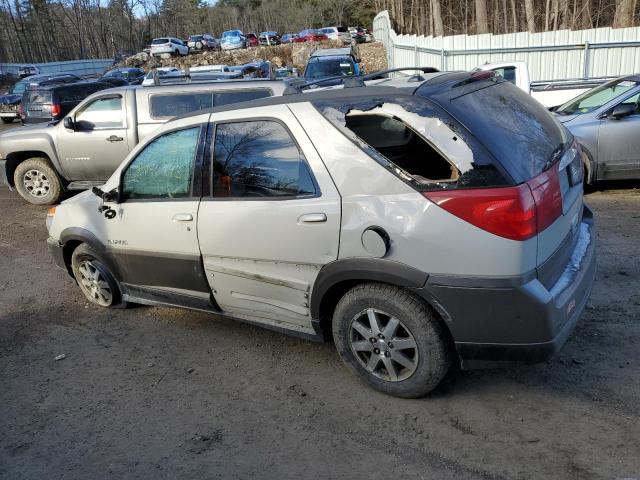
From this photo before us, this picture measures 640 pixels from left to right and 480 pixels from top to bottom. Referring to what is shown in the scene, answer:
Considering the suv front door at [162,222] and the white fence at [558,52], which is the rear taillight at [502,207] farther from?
the white fence at [558,52]

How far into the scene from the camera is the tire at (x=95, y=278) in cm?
493

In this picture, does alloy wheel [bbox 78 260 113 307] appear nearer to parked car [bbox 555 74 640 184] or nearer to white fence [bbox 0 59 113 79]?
parked car [bbox 555 74 640 184]

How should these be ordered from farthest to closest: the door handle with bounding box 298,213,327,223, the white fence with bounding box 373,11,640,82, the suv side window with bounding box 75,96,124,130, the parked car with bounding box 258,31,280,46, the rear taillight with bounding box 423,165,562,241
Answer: the parked car with bounding box 258,31,280,46
the white fence with bounding box 373,11,640,82
the suv side window with bounding box 75,96,124,130
the door handle with bounding box 298,213,327,223
the rear taillight with bounding box 423,165,562,241

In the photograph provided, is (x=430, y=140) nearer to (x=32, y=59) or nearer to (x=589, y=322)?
(x=589, y=322)

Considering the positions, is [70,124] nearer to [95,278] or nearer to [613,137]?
[95,278]

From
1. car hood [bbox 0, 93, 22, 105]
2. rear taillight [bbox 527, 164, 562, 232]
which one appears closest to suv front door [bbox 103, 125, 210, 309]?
rear taillight [bbox 527, 164, 562, 232]

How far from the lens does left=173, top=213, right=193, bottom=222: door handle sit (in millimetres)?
3977

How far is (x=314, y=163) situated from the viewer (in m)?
3.40

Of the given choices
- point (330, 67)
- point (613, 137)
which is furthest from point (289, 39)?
point (613, 137)

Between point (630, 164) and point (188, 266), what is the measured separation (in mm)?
6052

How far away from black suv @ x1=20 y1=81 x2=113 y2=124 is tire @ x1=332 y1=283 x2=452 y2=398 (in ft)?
43.2

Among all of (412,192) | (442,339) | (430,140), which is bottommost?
(442,339)

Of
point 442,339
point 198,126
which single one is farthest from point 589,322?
point 198,126

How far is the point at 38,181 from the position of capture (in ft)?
31.3
